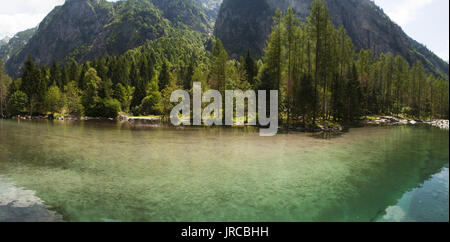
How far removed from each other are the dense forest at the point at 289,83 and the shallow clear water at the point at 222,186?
980 inches

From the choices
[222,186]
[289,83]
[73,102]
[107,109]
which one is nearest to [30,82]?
[73,102]

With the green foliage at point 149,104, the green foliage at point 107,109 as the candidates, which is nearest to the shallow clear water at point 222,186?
the green foliage at point 107,109

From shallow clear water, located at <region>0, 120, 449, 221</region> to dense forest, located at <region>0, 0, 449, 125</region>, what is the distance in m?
24.9

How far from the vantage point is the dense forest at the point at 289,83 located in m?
42.8

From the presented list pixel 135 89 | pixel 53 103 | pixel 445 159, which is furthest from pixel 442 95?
pixel 53 103

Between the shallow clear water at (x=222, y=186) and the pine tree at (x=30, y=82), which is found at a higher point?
the pine tree at (x=30, y=82)

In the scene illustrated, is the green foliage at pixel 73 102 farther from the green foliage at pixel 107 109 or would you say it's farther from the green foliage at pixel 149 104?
the green foliage at pixel 149 104

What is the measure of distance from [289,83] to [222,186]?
37.3 metres

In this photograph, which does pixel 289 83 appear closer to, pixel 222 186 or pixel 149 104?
pixel 222 186

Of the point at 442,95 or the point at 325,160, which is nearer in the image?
the point at 325,160

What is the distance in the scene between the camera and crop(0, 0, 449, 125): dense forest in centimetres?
4281

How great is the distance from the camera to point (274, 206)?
929 cm
